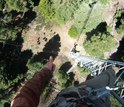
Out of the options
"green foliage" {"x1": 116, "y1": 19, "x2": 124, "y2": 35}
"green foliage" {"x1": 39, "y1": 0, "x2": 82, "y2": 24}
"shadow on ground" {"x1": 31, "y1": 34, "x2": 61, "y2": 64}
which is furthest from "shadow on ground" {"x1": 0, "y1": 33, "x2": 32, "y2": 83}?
"green foliage" {"x1": 116, "y1": 19, "x2": 124, "y2": 35}

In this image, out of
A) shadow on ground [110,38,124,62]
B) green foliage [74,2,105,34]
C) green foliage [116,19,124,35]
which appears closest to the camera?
green foliage [74,2,105,34]

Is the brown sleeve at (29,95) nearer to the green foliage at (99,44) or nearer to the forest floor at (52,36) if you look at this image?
the green foliage at (99,44)

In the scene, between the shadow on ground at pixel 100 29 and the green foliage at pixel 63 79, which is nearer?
the green foliage at pixel 63 79

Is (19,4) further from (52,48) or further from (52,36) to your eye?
(52,48)

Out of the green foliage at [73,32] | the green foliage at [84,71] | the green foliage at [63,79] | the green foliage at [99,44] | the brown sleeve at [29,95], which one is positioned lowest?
the brown sleeve at [29,95]

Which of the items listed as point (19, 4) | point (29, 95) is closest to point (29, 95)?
point (29, 95)

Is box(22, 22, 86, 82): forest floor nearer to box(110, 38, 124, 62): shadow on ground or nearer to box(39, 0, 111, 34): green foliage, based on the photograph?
box(39, 0, 111, 34): green foliage

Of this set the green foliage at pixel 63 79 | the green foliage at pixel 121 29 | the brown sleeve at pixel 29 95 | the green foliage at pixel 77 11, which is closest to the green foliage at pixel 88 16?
the green foliage at pixel 77 11

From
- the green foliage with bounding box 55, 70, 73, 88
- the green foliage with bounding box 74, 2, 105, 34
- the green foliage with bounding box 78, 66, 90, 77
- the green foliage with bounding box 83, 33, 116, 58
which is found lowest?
the green foliage with bounding box 55, 70, 73, 88

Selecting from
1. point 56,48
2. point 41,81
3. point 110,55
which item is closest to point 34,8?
point 56,48
